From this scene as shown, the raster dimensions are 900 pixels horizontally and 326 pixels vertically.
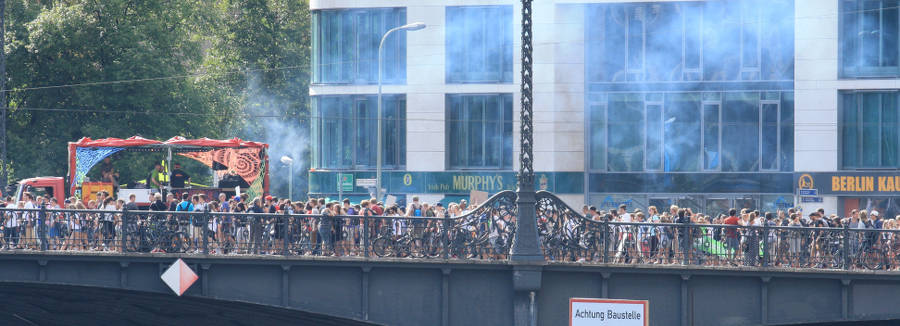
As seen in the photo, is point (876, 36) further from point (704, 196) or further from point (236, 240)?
point (236, 240)

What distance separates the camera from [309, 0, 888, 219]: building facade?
37.5m

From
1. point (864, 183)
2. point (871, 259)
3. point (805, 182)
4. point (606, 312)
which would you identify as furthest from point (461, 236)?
point (864, 183)

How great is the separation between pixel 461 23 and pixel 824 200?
14.1 metres

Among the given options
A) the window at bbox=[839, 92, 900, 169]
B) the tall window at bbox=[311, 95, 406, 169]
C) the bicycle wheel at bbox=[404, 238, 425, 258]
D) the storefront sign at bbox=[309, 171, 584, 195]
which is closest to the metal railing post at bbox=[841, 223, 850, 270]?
Result: the bicycle wheel at bbox=[404, 238, 425, 258]

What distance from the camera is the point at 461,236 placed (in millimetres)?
19469

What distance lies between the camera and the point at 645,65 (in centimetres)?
3809

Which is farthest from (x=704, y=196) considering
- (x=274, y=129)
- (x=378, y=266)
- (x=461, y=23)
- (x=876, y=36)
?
(x=274, y=129)

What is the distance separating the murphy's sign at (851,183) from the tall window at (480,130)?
10438mm

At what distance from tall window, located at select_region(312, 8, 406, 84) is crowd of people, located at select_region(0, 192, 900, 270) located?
1973 centimetres

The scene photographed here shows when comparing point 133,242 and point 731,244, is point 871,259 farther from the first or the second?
point 133,242

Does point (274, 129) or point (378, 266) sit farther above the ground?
point (274, 129)

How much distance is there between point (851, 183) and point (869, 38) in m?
5.00

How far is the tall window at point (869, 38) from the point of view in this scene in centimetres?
3694

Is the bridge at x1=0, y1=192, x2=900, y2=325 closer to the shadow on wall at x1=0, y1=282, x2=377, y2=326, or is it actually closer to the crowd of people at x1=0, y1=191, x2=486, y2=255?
the crowd of people at x1=0, y1=191, x2=486, y2=255
